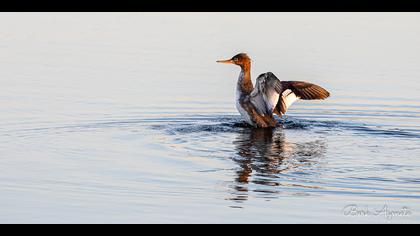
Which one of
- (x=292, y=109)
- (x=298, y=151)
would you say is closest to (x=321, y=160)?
(x=298, y=151)

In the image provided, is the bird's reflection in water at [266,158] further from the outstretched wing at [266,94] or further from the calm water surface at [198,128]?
the outstretched wing at [266,94]

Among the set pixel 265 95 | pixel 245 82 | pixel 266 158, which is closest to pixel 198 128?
pixel 265 95

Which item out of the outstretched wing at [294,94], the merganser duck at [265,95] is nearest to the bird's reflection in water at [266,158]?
the merganser duck at [265,95]

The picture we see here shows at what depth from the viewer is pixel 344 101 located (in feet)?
59.2

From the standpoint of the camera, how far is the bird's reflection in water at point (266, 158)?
11.0 meters

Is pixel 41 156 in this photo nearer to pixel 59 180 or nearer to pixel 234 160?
pixel 59 180

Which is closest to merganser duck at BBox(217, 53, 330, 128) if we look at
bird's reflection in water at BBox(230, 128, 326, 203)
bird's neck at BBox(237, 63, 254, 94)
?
bird's neck at BBox(237, 63, 254, 94)

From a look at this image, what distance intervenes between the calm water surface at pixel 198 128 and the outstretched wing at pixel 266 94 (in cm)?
39

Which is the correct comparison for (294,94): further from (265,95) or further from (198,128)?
(198,128)

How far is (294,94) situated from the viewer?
53.0 ft

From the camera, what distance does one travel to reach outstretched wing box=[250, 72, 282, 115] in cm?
1518

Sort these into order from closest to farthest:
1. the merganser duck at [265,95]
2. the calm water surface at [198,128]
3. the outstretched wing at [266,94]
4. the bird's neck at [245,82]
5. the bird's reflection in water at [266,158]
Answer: the calm water surface at [198,128]
the bird's reflection in water at [266,158]
the outstretched wing at [266,94]
the merganser duck at [265,95]
the bird's neck at [245,82]

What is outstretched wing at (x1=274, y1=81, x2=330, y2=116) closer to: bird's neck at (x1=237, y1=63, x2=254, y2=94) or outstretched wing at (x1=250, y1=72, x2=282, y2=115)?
outstretched wing at (x1=250, y1=72, x2=282, y2=115)

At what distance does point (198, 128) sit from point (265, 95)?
1.36 meters
